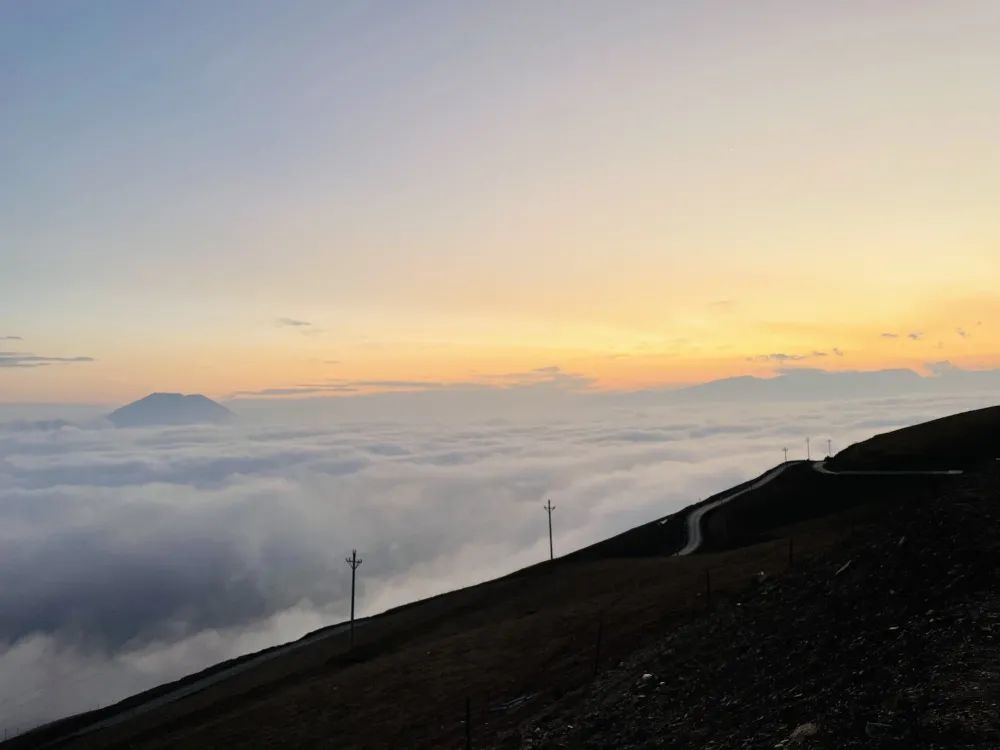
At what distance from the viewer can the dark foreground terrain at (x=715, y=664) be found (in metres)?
14.4


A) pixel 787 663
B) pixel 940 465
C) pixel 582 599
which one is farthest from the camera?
pixel 940 465

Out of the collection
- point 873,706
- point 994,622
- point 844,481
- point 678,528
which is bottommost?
point 678,528

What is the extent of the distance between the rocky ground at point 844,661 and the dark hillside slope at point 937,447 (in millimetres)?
70006

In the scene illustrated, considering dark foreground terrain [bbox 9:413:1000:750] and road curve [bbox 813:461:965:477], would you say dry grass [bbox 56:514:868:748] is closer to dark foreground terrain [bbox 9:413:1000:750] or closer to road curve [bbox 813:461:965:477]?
dark foreground terrain [bbox 9:413:1000:750]

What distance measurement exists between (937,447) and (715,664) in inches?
3444

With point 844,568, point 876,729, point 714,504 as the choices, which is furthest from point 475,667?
point 714,504

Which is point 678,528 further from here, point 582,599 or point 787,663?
point 787,663

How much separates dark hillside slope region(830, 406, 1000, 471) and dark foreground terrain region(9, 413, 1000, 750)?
3839 centimetres

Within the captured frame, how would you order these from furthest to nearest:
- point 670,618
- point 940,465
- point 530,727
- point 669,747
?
point 940,465
point 670,618
point 530,727
point 669,747

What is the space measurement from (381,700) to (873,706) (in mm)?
28789

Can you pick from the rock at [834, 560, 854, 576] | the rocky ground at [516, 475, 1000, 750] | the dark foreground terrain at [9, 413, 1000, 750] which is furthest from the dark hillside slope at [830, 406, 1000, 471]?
the rock at [834, 560, 854, 576]

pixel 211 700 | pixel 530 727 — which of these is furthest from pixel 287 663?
pixel 530 727

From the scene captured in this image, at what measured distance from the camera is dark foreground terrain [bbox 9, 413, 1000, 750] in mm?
14367

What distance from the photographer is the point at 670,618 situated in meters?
33.8
